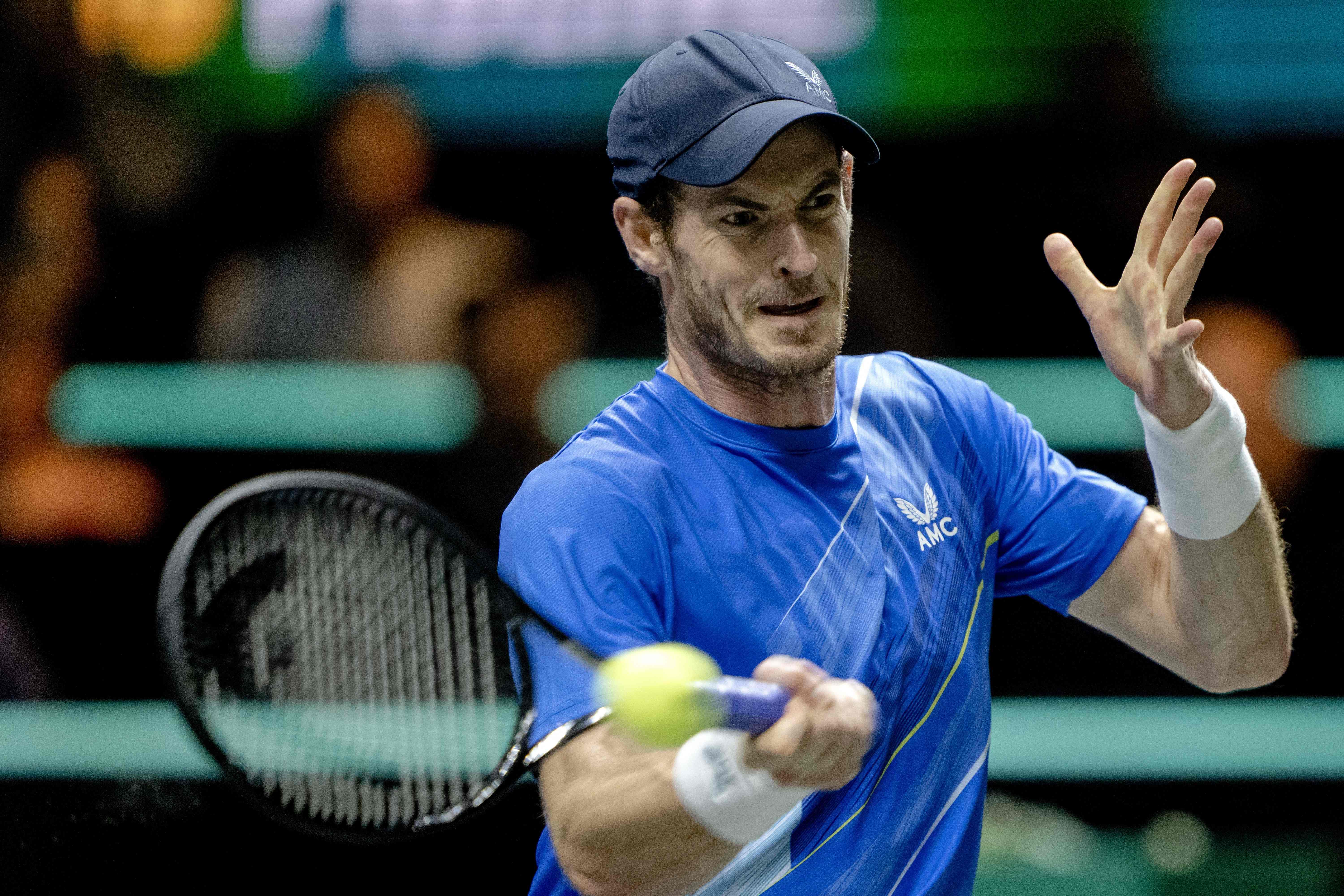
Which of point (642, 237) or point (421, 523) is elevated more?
point (642, 237)

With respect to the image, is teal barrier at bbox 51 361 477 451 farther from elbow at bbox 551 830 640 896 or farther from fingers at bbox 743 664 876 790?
fingers at bbox 743 664 876 790

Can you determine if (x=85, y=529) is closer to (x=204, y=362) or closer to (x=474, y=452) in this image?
(x=204, y=362)

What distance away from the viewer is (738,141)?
5.80 feet

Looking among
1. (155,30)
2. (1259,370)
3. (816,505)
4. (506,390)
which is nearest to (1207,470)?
(816,505)

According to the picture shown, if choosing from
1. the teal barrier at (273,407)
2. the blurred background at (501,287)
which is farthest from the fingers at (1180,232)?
the teal barrier at (273,407)

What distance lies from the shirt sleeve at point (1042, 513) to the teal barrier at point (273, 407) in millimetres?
1853

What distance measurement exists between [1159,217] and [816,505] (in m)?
0.56

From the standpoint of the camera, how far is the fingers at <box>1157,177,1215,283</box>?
5.90 ft

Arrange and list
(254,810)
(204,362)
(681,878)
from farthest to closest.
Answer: (204,362)
(254,810)
(681,878)

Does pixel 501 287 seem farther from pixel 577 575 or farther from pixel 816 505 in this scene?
pixel 577 575

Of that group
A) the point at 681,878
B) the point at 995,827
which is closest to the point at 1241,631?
the point at 681,878

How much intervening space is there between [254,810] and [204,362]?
3.72ft

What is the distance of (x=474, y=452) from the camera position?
144 inches

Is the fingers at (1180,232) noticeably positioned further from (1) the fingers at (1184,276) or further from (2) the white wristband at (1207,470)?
(2) the white wristband at (1207,470)
